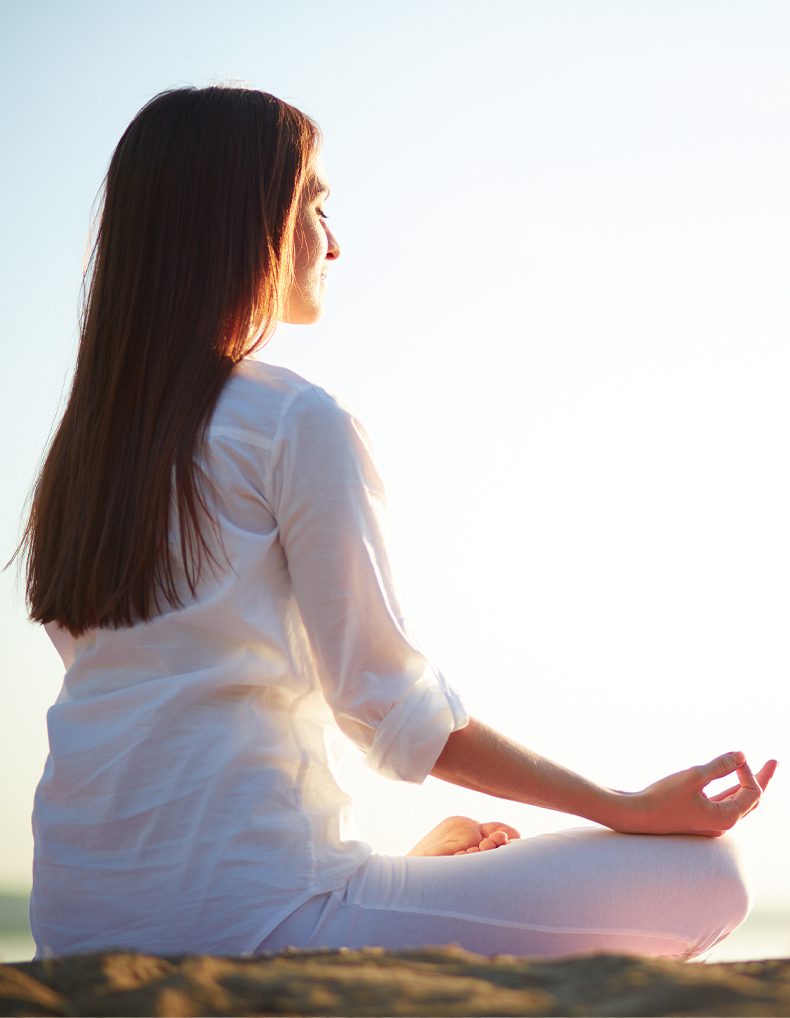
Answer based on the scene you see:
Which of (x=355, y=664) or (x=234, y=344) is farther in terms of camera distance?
(x=234, y=344)

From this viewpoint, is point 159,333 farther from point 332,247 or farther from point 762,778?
point 762,778

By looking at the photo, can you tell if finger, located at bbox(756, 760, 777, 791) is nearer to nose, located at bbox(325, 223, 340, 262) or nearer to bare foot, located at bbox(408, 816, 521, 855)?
bare foot, located at bbox(408, 816, 521, 855)

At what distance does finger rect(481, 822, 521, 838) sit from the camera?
2.07 meters

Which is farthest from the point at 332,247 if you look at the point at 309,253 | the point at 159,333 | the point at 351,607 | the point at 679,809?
the point at 679,809

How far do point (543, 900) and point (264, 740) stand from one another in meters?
0.43

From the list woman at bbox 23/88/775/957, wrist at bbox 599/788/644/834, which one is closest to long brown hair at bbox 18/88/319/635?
woman at bbox 23/88/775/957

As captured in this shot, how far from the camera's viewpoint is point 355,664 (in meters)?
1.74

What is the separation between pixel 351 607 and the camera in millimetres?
1735

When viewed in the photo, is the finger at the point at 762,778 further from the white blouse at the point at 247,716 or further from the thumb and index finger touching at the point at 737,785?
the white blouse at the point at 247,716

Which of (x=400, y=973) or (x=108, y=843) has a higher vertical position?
(x=400, y=973)

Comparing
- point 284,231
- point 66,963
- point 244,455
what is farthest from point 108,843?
point 284,231

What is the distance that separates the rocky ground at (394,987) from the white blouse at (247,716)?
247 mm

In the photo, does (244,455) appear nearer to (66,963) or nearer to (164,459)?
(164,459)

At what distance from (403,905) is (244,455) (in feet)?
2.07
